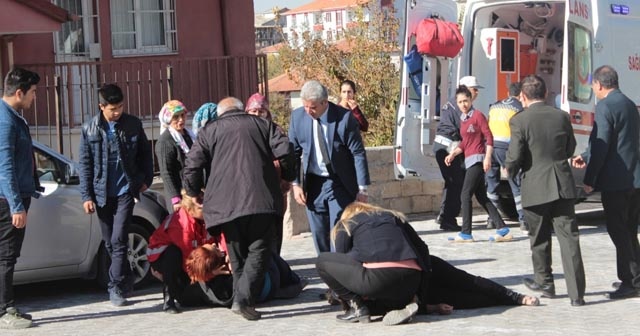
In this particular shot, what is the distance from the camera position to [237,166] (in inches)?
344

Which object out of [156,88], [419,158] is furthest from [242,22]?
[419,158]

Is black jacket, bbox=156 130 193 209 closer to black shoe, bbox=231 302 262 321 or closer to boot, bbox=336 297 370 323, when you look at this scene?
black shoe, bbox=231 302 262 321

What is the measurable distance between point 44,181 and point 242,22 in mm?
9602

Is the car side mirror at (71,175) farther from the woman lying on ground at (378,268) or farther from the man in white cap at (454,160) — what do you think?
the man in white cap at (454,160)

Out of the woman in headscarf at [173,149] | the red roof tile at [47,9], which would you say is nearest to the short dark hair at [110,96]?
the woman in headscarf at [173,149]

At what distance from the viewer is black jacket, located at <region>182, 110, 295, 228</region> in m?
8.69

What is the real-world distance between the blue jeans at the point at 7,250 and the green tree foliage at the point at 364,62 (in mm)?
9344

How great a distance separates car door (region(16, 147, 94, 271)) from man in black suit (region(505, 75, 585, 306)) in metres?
3.67

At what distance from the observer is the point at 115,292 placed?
9.65 m

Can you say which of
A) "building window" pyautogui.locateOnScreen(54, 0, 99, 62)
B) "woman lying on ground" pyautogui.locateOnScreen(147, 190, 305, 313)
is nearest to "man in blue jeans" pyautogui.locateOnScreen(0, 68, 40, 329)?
"woman lying on ground" pyautogui.locateOnScreen(147, 190, 305, 313)

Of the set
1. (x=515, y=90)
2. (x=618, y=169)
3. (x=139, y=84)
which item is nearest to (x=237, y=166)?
(x=618, y=169)

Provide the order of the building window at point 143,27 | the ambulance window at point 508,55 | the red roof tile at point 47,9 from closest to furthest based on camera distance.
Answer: the ambulance window at point 508,55 < the red roof tile at point 47,9 < the building window at point 143,27

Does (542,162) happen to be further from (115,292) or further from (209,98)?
(209,98)

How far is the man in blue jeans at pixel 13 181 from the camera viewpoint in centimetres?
862
